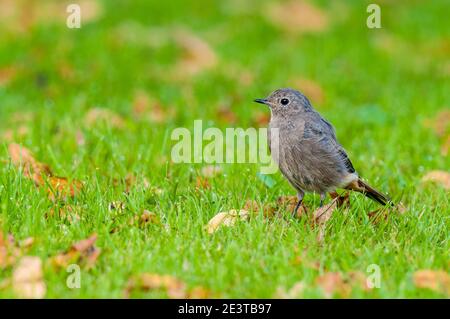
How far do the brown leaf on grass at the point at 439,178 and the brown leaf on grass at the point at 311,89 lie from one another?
2397 millimetres

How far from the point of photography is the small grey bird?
205 inches

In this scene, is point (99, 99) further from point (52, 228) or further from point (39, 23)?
point (52, 228)

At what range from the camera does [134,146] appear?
638 centimetres

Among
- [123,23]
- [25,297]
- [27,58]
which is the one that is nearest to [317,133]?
[25,297]

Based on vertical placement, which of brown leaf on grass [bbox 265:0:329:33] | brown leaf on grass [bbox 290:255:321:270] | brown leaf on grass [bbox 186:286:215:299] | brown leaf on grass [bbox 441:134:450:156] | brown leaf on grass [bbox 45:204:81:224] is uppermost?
brown leaf on grass [bbox 265:0:329:33]

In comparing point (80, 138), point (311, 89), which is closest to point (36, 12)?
point (311, 89)

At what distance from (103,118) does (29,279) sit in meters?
3.18

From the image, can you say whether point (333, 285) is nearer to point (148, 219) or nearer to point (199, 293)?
point (199, 293)

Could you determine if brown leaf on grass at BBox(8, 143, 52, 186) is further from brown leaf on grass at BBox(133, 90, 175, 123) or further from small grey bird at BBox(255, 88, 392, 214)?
brown leaf on grass at BBox(133, 90, 175, 123)

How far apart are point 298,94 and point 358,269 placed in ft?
5.82

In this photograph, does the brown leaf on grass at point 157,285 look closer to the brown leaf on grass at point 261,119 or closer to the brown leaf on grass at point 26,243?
the brown leaf on grass at point 26,243

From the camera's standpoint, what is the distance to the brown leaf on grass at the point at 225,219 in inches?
181

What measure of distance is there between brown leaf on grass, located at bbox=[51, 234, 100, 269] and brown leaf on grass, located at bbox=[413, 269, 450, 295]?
171 centimetres

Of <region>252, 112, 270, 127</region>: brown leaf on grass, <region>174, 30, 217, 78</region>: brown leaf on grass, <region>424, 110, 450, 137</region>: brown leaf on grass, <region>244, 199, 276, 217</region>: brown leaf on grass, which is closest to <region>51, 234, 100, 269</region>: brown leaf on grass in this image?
<region>244, 199, 276, 217</region>: brown leaf on grass
